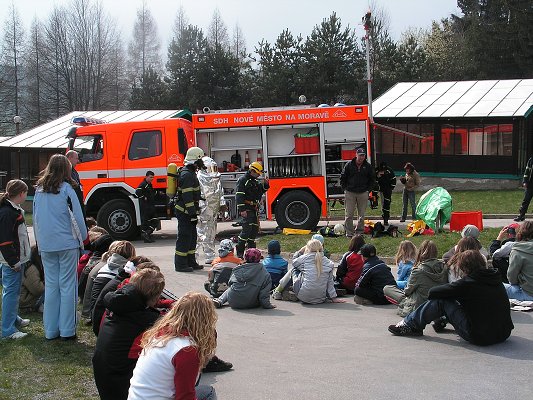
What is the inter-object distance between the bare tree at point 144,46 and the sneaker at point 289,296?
67.6 metres

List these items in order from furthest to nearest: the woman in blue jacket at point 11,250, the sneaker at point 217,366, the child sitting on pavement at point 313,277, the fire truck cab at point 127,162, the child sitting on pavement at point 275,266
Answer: the fire truck cab at point 127,162, the child sitting on pavement at point 275,266, the child sitting on pavement at point 313,277, the woman in blue jacket at point 11,250, the sneaker at point 217,366

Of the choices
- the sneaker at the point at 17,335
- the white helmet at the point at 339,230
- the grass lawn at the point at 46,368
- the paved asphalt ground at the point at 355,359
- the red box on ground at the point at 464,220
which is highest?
the red box on ground at the point at 464,220

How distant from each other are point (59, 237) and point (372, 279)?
4.66 metres

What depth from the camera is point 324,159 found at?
17719 mm

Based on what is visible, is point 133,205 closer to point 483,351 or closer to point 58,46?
point 483,351

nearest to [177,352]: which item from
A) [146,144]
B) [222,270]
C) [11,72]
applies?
[222,270]

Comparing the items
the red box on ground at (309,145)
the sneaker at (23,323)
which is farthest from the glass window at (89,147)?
the sneaker at (23,323)

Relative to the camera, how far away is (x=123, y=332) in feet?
17.5

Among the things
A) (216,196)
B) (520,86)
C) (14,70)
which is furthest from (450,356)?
(14,70)

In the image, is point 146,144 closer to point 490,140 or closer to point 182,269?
point 182,269

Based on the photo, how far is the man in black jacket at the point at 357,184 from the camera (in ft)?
53.5

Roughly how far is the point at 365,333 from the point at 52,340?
3.68m

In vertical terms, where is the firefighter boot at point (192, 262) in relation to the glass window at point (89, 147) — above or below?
below

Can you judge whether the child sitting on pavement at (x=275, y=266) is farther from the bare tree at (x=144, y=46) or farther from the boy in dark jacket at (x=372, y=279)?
the bare tree at (x=144, y=46)
